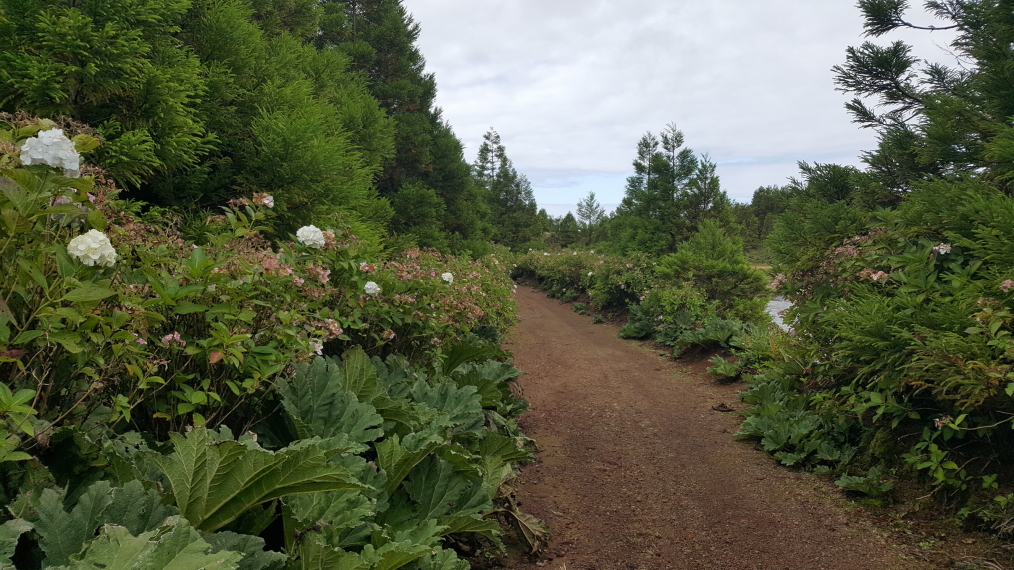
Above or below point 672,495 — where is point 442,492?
above

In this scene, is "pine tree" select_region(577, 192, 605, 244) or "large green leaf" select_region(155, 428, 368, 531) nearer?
"large green leaf" select_region(155, 428, 368, 531)

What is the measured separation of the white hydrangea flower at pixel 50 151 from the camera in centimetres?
162

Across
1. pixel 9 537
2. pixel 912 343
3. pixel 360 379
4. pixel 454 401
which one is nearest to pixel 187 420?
pixel 360 379

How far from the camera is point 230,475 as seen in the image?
6.00 feet

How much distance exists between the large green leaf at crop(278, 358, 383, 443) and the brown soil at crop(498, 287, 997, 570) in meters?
1.15

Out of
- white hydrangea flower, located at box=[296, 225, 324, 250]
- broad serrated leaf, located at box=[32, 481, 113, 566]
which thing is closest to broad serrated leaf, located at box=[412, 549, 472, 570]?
broad serrated leaf, located at box=[32, 481, 113, 566]

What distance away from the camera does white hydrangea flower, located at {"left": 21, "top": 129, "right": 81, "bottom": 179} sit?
1618mm

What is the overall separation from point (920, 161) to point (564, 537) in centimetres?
447

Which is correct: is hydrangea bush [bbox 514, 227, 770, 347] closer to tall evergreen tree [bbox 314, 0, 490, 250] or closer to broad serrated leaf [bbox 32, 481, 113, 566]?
tall evergreen tree [bbox 314, 0, 490, 250]

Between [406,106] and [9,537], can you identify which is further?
[406,106]

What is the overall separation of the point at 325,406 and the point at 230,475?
886 millimetres

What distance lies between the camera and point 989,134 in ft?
14.5

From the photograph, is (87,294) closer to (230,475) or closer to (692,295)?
(230,475)

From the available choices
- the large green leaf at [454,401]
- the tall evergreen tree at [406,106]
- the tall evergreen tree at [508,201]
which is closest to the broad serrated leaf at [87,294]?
the large green leaf at [454,401]
